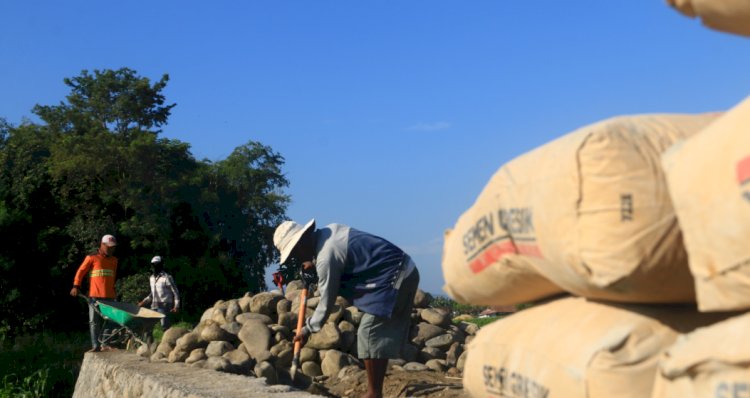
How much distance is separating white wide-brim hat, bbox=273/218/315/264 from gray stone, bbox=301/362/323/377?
105 inches

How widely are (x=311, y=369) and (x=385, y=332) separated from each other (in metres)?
2.60

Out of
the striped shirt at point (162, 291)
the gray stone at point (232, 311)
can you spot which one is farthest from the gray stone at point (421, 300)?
the striped shirt at point (162, 291)

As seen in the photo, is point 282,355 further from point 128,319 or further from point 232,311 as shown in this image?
point 128,319

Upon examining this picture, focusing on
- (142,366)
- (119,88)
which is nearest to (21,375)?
(142,366)

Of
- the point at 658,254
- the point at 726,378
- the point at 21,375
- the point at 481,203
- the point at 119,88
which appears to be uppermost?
the point at 119,88

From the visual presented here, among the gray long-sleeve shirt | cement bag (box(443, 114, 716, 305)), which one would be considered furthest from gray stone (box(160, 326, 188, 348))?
cement bag (box(443, 114, 716, 305))

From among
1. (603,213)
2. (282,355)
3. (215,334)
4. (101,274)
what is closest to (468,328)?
(282,355)

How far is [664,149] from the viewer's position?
1.85 meters

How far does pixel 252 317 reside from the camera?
8984 millimetres

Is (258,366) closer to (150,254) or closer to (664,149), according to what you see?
(664,149)

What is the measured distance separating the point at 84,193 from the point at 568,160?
23104 millimetres

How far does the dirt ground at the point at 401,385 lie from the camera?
6.89m

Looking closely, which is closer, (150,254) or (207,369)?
(207,369)

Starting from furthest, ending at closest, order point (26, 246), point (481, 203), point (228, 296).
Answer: point (228, 296)
point (26, 246)
point (481, 203)
